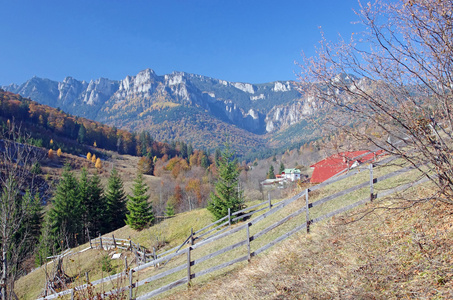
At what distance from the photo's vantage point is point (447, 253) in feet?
16.0

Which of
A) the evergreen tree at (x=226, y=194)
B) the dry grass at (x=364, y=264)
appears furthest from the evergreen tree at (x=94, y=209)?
the dry grass at (x=364, y=264)

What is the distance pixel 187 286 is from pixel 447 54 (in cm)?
884

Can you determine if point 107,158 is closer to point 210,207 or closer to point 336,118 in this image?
point 210,207

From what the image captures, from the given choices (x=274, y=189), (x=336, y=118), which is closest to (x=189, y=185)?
(x=274, y=189)

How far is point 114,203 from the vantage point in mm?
40375

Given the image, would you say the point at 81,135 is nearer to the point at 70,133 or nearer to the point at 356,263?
the point at 70,133

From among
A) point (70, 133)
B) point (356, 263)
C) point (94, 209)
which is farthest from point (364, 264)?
point (70, 133)

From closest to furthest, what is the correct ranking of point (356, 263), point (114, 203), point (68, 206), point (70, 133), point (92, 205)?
point (356, 263) < point (68, 206) < point (92, 205) < point (114, 203) < point (70, 133)

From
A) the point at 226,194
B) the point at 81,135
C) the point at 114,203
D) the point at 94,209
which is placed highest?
the point at 81,135

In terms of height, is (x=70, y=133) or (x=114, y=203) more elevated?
(x=70, y=133)

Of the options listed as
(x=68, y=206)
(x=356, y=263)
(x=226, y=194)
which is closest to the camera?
(x=356, y=263)

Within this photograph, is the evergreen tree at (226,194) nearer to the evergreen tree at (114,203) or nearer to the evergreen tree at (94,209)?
the evergreen tree at (114,203)

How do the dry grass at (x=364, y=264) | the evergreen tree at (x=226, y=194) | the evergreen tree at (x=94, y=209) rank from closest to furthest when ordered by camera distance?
the dry grass at (x=364, y=264) → the evergreen tree at (x=226, y=194) → the evergreen tree at (x=94, y=209)

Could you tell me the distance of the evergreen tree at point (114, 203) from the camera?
3962cm
